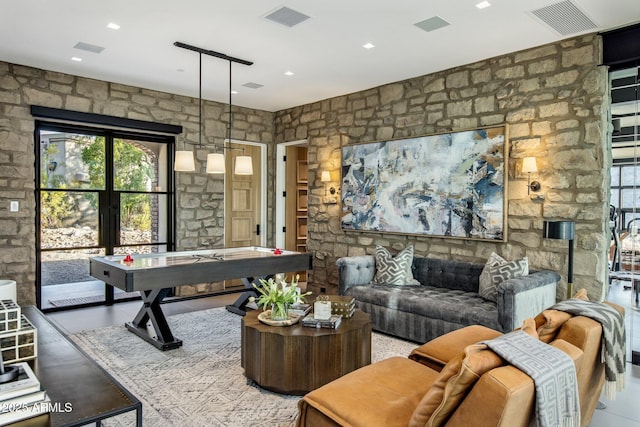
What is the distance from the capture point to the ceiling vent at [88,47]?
4152 millimetres

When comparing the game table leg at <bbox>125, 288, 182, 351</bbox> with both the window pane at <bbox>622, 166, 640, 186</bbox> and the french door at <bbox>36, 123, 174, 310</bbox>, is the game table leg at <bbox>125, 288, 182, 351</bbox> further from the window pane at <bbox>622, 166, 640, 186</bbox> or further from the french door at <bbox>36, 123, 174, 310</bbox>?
the window pane at <bbox>622, 166, 640, 186</bbox>

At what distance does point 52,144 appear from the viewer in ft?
17.2

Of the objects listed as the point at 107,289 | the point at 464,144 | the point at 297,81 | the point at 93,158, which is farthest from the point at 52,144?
the point at 464,144

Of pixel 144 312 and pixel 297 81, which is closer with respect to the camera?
pixel 144 312

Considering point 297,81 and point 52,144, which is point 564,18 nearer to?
point 297,81

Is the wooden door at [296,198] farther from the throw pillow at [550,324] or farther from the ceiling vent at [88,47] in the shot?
the throw pillow at [550,324]

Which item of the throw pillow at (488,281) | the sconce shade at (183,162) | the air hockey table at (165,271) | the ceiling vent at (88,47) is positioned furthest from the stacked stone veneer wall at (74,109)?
the throw pillow at (488,281)

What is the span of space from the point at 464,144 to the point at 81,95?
459 cm

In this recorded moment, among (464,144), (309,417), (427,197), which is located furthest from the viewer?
(427,197)

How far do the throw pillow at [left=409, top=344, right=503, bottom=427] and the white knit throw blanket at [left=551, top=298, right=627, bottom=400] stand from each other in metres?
0.94

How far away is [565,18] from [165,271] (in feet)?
12.9

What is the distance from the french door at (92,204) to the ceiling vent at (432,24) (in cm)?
396

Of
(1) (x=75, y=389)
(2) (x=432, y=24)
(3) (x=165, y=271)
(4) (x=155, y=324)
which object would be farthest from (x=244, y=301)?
(2) (x=432, y=24)

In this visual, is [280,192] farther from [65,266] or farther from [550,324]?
[550,324]
